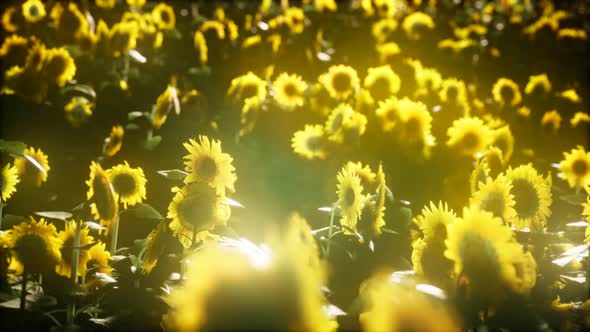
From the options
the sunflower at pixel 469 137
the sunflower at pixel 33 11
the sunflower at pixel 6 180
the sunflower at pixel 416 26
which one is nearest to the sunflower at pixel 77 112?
the sunflower at pixel 33 11

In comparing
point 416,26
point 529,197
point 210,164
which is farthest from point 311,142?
point 416,26

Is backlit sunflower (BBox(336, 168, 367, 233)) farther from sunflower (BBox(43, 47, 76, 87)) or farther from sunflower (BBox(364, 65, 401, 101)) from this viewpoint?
sunflower (BBox(43, 47, 76, 87))

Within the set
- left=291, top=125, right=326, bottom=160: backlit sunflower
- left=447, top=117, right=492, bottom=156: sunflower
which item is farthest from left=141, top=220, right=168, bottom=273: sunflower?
left=447, top=117, right=492, bottom=156: sunflower

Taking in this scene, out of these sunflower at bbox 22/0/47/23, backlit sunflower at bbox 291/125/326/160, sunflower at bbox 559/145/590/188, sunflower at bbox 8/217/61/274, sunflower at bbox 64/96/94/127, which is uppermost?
sunflower at bbox 22/0/47/23

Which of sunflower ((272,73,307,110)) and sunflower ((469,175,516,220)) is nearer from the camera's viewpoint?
sunflower ((469,175,516,220))

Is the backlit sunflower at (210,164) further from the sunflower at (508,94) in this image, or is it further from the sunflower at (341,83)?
the sunflower at (508,94)

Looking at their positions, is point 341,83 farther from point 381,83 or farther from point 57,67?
point 57,67

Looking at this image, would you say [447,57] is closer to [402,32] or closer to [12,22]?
[402,32]
